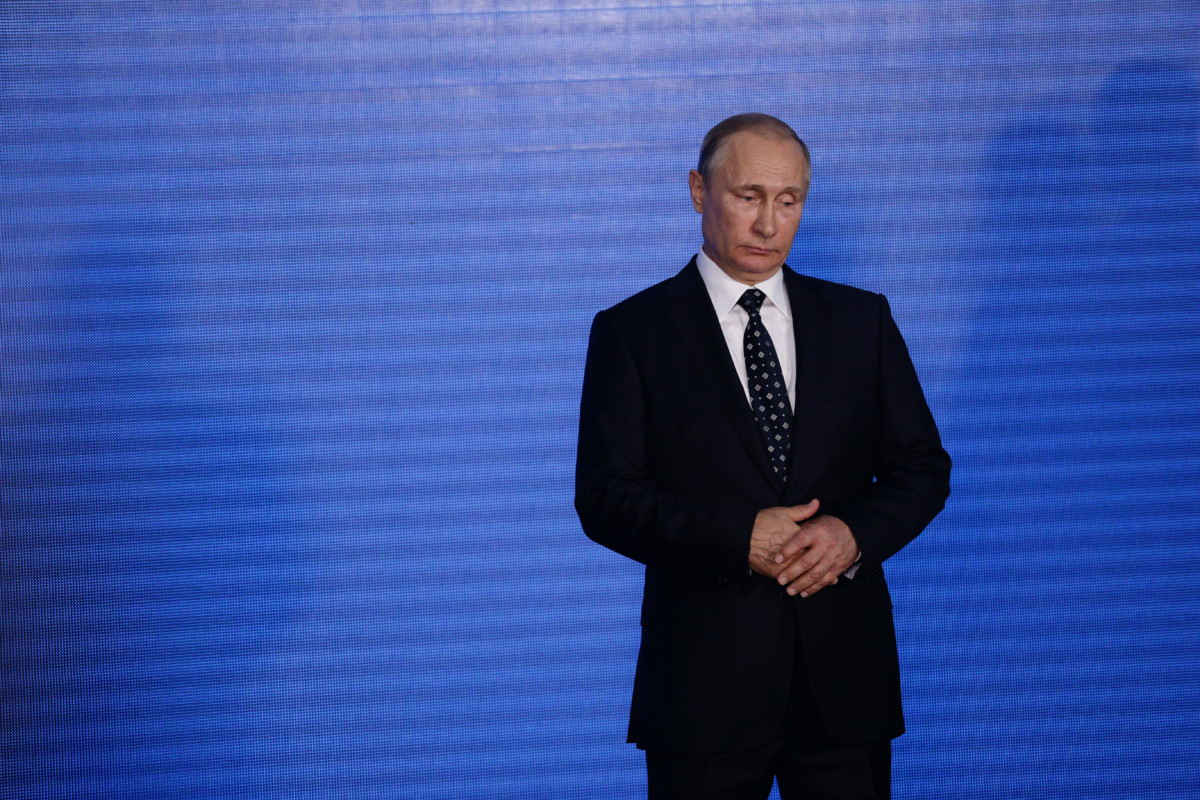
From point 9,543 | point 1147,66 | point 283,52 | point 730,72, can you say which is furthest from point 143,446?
point 1147,66

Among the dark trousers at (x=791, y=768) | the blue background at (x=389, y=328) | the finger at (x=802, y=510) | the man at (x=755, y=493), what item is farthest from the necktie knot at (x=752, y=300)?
the blue background at (x=389, y=328)

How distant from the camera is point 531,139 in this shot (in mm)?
2973

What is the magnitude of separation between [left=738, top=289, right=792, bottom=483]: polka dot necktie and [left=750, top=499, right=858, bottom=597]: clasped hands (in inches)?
4.3

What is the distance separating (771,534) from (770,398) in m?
0.24

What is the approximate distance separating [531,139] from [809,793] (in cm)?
181

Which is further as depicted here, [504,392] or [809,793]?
[504,392]

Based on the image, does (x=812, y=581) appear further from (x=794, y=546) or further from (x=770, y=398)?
(x=770, y=398)

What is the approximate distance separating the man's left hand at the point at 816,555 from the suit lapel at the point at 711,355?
0.12 meters

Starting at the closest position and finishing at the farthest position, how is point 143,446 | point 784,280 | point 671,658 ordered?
point 671,658, point 784,280, point 143,446

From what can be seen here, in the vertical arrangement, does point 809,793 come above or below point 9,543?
below

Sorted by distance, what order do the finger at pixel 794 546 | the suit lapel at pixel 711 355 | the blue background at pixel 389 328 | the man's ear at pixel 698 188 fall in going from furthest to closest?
the blue background at pixel 389 328
the man's ear at pixel 698 188
the suit lapel at pixel 711 355
the finger at pixel 794 546

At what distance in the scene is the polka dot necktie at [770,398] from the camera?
1841 mm

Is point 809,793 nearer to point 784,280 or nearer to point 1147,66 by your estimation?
point 784,280

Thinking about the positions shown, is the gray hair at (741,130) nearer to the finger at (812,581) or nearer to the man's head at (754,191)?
the man's head at (754,191)
